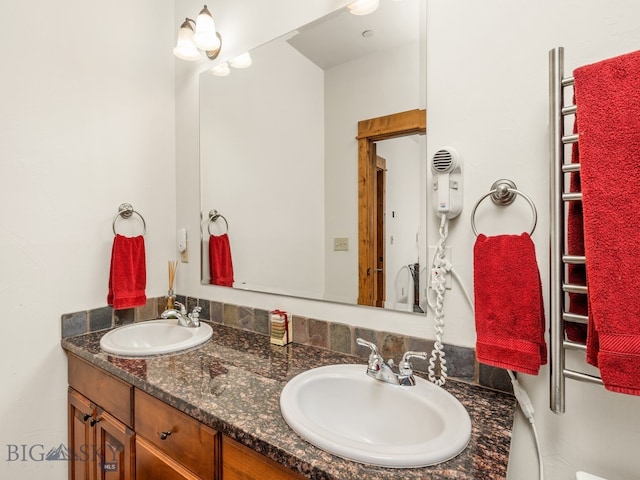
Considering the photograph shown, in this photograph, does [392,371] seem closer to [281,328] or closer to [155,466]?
[281,328]

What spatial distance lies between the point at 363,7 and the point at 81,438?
1997 mm

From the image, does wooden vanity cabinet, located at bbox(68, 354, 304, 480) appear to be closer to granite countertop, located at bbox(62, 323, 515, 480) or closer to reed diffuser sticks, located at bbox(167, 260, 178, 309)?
granite countertop, located at bbox(62, 323, 515, 480)

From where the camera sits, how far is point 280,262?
1454 millimetres

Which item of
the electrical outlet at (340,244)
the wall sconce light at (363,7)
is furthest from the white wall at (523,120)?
the electrical outlet at (340,244)

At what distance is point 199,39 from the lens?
4.95 feet

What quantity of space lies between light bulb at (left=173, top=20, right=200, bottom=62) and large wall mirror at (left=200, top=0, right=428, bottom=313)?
0.14 metres

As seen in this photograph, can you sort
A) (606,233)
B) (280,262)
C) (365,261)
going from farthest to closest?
(280,262) < (365,261) < (606,233)

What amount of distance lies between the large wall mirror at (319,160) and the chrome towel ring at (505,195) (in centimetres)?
20

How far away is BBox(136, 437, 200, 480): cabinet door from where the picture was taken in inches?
35.5

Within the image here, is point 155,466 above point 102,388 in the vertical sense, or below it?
below

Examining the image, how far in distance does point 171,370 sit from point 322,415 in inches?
20.5

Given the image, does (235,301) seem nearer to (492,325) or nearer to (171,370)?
(171,370)

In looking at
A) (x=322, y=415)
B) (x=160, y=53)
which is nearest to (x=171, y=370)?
(x=322, y=415)

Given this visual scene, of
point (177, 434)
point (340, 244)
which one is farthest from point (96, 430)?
point (340, 244)
